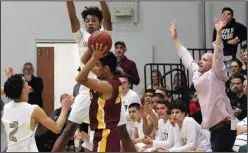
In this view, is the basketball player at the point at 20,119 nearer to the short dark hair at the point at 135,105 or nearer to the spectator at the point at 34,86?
the short dark hair at the point at 135,105

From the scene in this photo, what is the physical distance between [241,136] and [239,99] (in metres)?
1.20

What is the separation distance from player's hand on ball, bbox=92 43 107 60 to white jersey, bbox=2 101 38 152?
0.83m

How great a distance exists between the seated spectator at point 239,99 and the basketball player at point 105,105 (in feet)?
10.7

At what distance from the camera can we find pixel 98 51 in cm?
495

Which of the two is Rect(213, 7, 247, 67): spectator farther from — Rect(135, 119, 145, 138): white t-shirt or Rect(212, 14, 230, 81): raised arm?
Rect(212, 14, 230, 81): raised arm

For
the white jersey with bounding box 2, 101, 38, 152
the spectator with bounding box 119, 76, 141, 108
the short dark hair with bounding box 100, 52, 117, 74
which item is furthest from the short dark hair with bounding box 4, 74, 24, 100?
the spectator with bounding box 119, 76, 141, 108

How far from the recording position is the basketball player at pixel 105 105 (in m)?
5.00

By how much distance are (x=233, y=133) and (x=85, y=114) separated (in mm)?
→ 1678

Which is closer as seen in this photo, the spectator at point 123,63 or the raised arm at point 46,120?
the raised arm at point 46,120

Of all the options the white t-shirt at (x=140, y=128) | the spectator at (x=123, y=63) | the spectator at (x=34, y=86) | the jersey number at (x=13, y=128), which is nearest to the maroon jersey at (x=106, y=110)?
the jersey number at (x=13, y=128)

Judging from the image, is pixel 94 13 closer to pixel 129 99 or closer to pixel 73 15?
pixel 73 15

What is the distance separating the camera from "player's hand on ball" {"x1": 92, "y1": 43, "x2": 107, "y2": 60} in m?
4.92

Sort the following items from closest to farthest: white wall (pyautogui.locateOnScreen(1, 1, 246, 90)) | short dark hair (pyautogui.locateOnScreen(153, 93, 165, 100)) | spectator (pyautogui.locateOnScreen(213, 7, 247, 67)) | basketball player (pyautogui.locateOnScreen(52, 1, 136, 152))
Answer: basketball player (pyautogui.locateOnScreen(52, 1, 136, 152)) < short dark hair (pyautogui.locateOnScreen(153, 93, 165, 100)) < spectator (pyautogui.locateOnScreen(213, 7, 247, 67)) < white wall (pyautogui.locateOnScreen(1, 1, 246, 90))

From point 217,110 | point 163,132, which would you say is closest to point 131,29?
point 163,132
